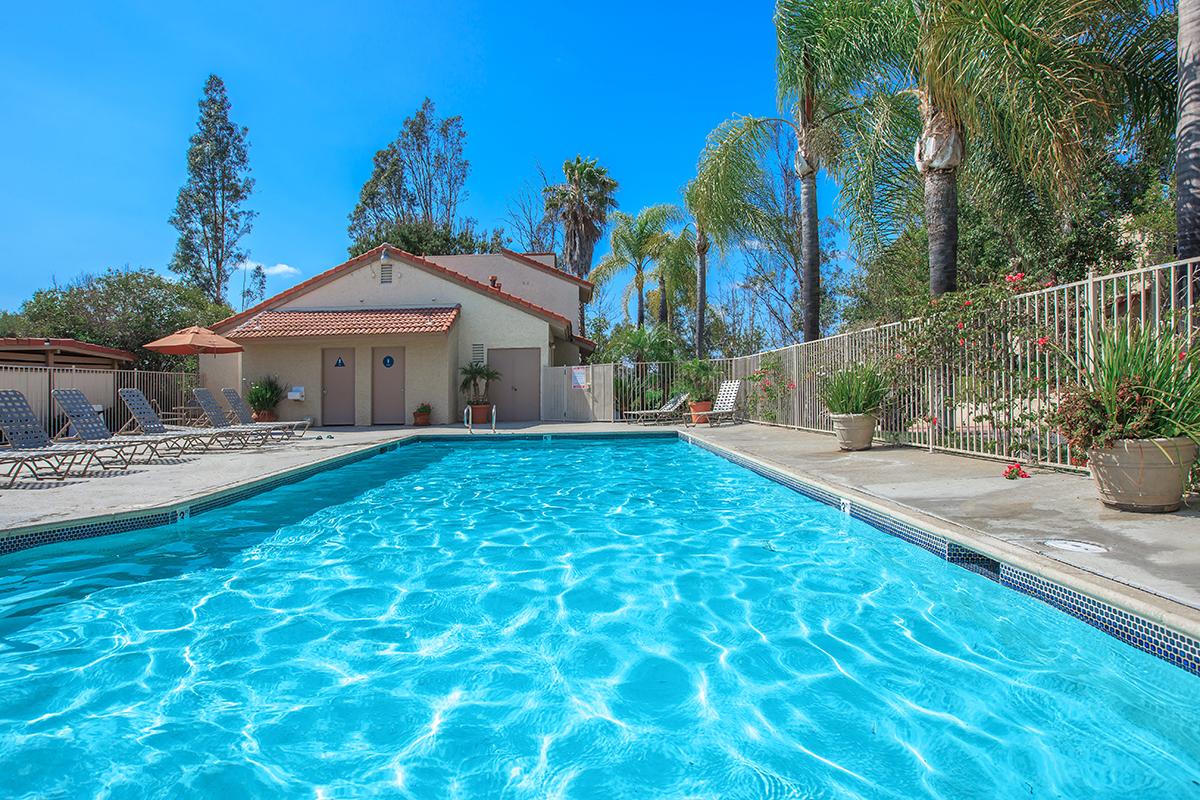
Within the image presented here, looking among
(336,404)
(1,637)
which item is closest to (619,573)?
(1,637)

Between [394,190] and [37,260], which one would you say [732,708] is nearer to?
[37,260]

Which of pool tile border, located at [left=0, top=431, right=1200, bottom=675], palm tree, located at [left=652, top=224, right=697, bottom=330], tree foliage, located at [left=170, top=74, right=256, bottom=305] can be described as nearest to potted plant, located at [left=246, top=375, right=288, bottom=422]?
pool tile border, located at [left=0, top=431, right=1200, bottom=675]

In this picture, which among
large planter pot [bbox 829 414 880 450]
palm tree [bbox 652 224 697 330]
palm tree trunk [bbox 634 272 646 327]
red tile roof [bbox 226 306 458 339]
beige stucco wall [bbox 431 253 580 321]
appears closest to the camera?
large planter pot [bbox 829 414 880 450]

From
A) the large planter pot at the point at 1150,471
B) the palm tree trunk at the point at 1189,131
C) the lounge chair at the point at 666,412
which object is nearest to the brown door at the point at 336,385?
the lounge chair at the point at 666,412

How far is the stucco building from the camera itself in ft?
59.7

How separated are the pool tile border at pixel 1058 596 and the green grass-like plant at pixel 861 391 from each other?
13.1ft

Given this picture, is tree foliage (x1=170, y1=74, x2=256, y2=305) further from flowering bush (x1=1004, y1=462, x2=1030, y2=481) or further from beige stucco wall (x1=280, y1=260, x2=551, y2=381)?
flowering bush (x1=1004, y1=462, x2=1030, y2=481)

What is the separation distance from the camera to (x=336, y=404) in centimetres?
1880

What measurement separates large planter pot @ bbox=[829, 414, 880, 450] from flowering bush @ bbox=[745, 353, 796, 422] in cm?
470

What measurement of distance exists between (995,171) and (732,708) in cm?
1173

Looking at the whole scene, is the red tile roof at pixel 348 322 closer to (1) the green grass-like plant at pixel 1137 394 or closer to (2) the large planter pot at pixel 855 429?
(2) the large planter pot at pixel 855 429

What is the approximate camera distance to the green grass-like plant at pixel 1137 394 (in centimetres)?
461

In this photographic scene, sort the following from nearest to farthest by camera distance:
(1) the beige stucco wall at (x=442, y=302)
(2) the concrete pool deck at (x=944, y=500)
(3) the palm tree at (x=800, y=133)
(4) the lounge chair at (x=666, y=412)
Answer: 1. (2) the concrete pool deck at (x=944, y=500)
2. (3) the palm tree at (x=800, y=133)
3. (4) the lounge chair at (x=666, y=412)
4. (1) the beige stucco wall at (x=442, y=302)

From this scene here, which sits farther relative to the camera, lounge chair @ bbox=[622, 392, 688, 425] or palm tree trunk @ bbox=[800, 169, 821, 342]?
lounge chair @ bbox=[622, 392, 688, 425]
